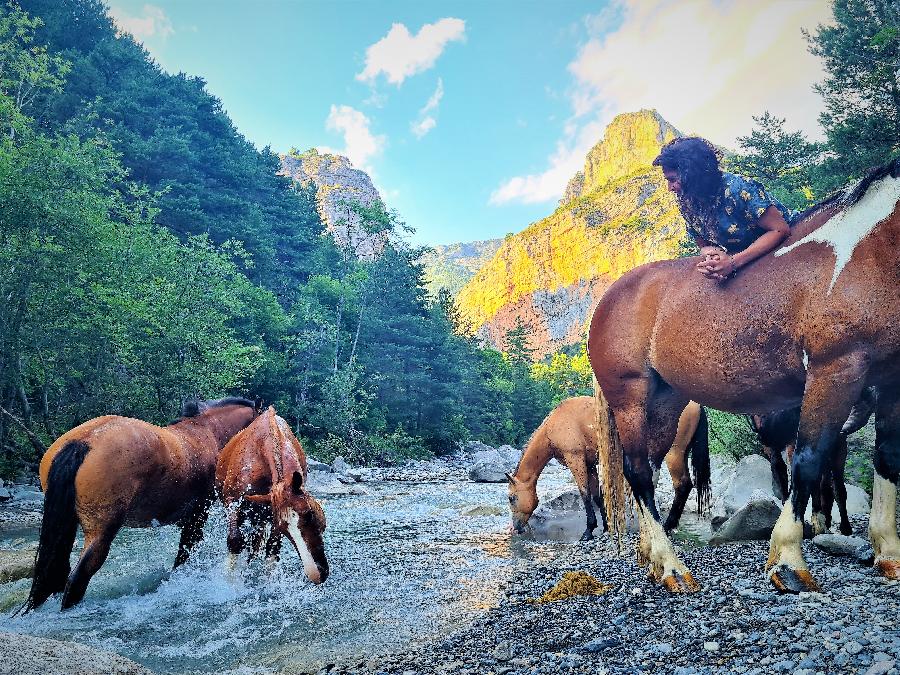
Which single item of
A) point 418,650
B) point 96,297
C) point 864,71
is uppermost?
point 864,71

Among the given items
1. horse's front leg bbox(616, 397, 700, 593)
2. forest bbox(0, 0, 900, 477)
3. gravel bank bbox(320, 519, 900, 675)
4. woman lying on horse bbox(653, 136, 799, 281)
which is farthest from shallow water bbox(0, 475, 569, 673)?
forest bbox(0, 0, 900, 477)

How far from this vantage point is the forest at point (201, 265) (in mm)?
11609

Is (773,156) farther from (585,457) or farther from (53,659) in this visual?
(53,659)

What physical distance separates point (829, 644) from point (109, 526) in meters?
5.13

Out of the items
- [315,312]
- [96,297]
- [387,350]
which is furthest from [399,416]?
[96,297]

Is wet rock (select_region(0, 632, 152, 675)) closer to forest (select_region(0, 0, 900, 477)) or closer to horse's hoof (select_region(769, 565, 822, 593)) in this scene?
horse's hoof (select_region(769, 565, 822, 593))

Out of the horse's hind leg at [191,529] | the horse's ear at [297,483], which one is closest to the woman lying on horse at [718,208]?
the horse's ear at [297,483]

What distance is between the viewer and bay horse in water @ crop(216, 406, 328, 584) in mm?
4586

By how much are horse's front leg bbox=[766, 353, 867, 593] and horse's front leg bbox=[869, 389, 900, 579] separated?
471mm

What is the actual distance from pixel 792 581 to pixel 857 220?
2087 millimetres

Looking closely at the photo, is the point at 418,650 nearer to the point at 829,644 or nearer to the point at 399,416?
the point at 829,644

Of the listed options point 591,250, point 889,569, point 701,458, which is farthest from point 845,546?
point 591,250

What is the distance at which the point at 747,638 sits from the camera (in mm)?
2189

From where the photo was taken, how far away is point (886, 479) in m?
3.01
